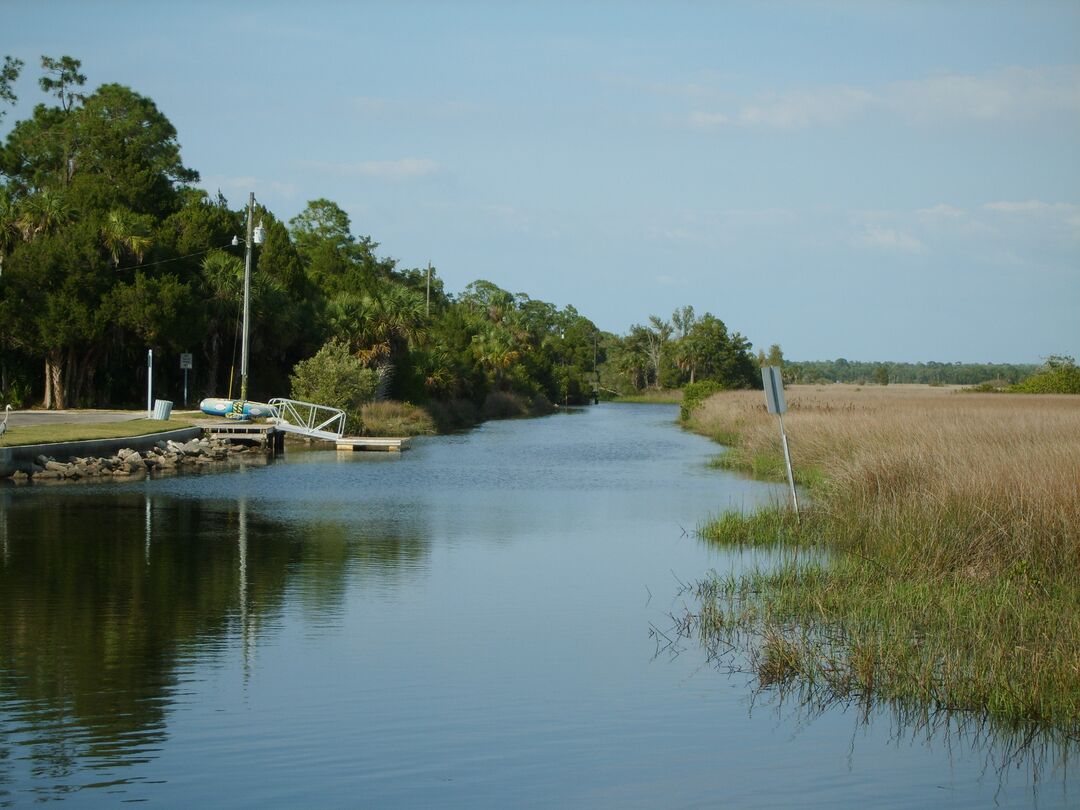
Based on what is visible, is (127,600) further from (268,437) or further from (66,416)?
(66,416)

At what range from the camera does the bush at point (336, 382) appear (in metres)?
49.8

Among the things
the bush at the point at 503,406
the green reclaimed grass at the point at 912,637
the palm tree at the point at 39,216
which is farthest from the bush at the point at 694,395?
the green reclaimed grass at the point at 912,637

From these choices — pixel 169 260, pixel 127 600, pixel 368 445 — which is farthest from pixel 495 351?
pixel 127 600

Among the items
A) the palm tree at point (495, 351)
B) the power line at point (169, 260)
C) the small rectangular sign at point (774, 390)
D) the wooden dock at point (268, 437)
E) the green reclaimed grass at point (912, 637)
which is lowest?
the green reclaimed grass at point (912, 637)

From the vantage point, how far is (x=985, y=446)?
850 inches

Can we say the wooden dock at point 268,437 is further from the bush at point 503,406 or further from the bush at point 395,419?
the bush at point 503,406

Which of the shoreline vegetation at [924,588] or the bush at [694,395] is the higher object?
the bush at [694,395]

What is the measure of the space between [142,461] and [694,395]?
52838 millimetres

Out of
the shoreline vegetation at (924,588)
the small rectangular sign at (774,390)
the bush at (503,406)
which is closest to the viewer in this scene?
the shoreline vegetation at (924,588)

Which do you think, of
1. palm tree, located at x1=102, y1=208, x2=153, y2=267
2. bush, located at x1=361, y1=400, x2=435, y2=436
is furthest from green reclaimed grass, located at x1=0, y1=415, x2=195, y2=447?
palm tree, located at x1=102, y1=208, x2=153, y2=267

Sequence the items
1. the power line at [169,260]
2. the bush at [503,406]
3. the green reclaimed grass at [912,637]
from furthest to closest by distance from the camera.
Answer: the bush at [503,406] → the power line at [169,260] → the green reclaimed grass at [912,637]

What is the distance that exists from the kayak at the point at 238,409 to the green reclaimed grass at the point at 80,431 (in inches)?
121

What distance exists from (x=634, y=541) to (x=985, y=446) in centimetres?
667

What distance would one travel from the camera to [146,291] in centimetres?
4994
